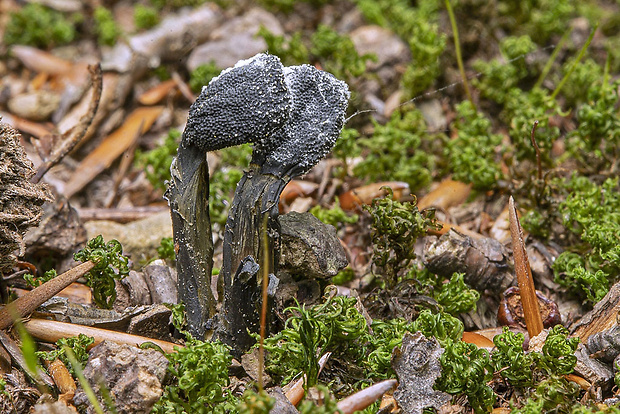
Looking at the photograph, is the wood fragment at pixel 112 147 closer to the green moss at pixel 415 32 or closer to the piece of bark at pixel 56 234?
the piece of bark at pixel 56 234

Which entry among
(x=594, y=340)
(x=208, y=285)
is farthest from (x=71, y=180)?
(x=594, y=340)

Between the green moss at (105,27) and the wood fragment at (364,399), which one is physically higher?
the green moss at (105,27)

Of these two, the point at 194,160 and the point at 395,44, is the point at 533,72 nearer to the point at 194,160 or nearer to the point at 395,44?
the point at 395,44

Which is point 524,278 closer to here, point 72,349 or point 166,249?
point 166,249

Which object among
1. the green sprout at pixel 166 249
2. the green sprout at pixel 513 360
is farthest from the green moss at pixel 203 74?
the green sprout at pixel 513 360

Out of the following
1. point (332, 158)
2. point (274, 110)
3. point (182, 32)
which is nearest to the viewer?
point (274, 110)

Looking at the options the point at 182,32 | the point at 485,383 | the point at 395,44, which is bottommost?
the point at 485,383

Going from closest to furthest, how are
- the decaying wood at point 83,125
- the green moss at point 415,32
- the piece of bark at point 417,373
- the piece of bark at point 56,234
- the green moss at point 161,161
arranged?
the piece of bark at point 417,373 → the piece of bark at point 56,234 → the decaying wood at point 83,125 → the green moss at point 161,161 → the green moss at point 415,32
